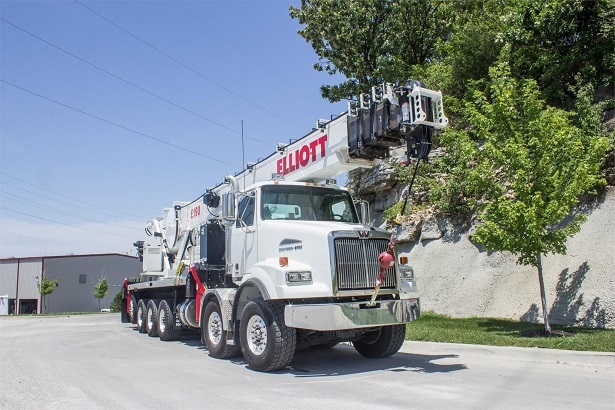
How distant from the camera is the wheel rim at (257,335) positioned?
8656mm

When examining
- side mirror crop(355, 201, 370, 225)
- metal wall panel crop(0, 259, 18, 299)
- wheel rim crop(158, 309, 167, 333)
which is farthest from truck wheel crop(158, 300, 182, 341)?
metal wall panel crop(0, 259, 18, 299)

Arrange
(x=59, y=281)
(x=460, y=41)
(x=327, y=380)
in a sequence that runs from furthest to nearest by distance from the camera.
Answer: (x=59, y=281), (x=460, y=41), (x=327, y=380)

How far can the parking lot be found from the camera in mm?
6531

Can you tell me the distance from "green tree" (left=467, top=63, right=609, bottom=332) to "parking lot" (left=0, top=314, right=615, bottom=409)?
8.09ft

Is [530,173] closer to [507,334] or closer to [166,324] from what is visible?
[507,334]

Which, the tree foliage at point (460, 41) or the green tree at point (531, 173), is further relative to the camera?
the tree foliage at point (460, 41)

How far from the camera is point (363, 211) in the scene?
10.7 metres

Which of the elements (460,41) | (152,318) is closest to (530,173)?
(152,318)

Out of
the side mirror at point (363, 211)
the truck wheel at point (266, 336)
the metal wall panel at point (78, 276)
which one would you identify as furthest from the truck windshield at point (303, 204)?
the metal wall panel at point (78, 276)

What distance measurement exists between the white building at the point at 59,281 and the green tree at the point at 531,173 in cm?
5930

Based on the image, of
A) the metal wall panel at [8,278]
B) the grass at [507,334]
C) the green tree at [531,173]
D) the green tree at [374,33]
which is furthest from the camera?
the metal wall panel at [8,278]

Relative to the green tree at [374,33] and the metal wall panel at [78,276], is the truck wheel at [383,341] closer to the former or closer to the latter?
the green tree at [374,33]

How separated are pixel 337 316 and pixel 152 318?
29.4 feet

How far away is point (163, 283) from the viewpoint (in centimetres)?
1453
